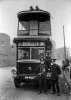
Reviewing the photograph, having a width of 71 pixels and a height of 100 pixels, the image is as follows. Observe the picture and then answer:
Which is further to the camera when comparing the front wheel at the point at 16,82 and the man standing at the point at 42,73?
the front wheel at the point at 16,82

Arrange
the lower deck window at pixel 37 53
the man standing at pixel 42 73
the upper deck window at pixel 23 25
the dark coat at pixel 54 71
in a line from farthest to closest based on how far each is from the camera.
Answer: the lower deck window at pixel 37 53, the upper deck window at pixel 23 25, the man standing at pixel 42 73, the dark coat at pixel 54 71

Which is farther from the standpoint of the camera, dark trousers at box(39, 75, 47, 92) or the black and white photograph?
dark trousers at box(39, 75, 47, 92)

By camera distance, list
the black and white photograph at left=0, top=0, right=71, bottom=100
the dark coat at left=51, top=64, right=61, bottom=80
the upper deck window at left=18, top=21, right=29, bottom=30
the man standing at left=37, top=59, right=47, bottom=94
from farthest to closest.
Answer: the upper deck window at left=18, top=21, right=29, bottom=30, the man standing at left=37, top=59, right=47, bottom=94, the dark coat at left=51, top=64, right=61, bottom=80, the black and white photograph at left=0, top=0, right=71, bottom=100

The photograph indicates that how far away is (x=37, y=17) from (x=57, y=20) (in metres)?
1.16

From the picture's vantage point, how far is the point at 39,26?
6.14m

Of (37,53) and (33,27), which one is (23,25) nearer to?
(33,27)

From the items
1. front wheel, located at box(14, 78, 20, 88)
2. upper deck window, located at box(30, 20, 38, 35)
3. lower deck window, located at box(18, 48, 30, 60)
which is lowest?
front wheel, located at box(14, 78, 20, 88)

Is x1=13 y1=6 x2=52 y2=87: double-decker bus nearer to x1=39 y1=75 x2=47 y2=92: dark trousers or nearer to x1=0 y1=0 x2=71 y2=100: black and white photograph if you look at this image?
x1=0 y1=0 x2=71 y2=100: black and white photograph

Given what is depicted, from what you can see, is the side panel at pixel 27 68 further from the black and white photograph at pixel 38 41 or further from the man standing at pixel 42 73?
the man standing at pixel 42 73

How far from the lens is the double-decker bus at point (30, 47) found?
6.20 m

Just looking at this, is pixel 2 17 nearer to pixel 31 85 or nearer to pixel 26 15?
pixel 26 15

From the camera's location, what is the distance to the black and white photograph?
474 cm

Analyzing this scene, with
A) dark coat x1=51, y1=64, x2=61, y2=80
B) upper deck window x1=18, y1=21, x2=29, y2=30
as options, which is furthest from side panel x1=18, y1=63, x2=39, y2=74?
upper deck window x1=18, y1=21, x2=29, y2=30

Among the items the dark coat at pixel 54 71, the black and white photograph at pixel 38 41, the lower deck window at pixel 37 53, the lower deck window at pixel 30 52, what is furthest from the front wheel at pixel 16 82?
the dark coat at pixel 54 71
